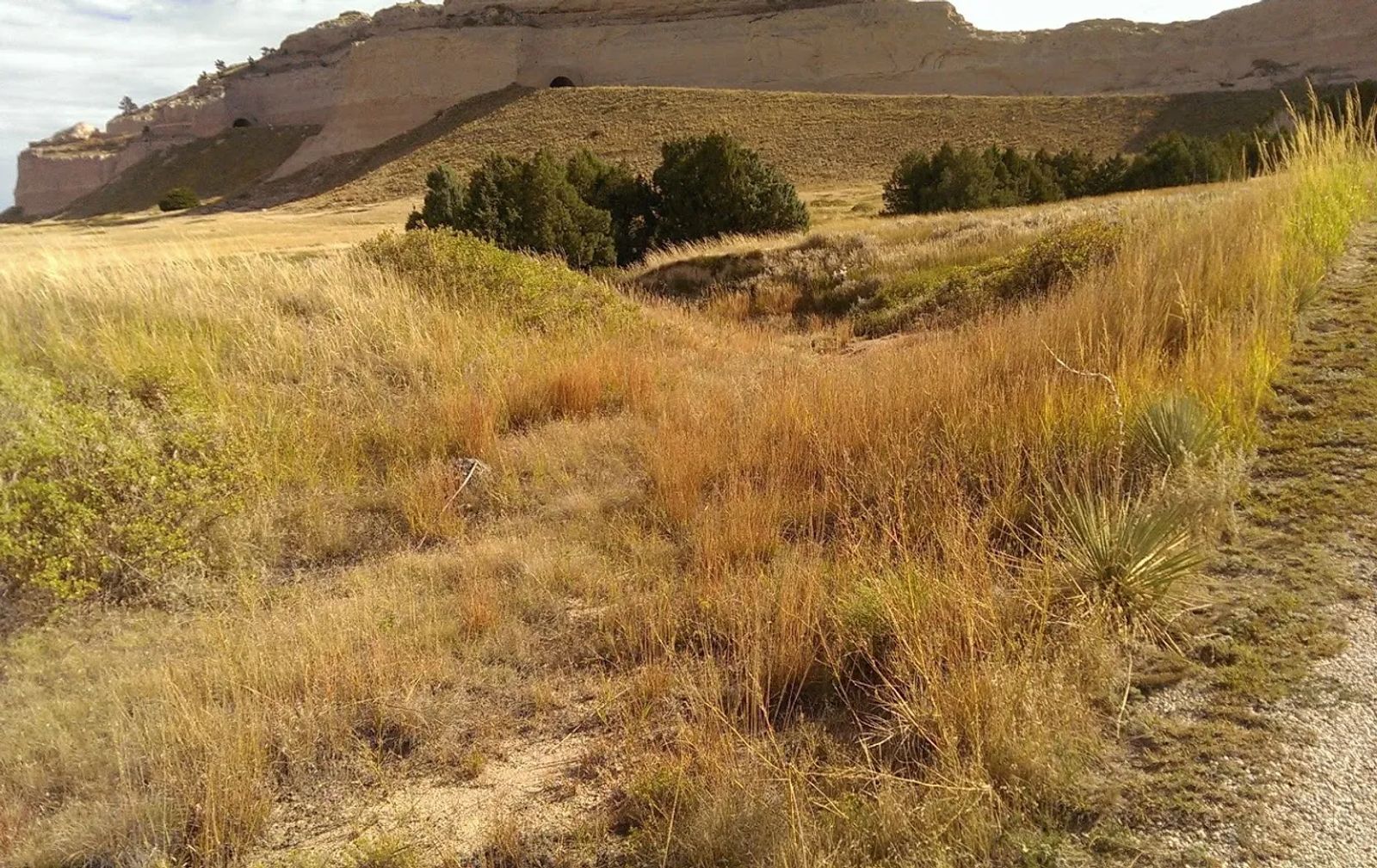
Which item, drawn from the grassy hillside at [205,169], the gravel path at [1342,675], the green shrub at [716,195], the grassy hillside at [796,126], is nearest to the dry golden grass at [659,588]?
the gravel path at [1342,675]

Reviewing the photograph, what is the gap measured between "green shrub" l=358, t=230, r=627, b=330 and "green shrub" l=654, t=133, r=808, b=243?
45.1 ft

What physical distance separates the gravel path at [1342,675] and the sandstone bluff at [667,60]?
5216cm

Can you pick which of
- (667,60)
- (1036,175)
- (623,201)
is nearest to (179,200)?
(667,60)

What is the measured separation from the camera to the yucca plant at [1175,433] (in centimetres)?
326

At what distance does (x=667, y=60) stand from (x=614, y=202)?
43072mm

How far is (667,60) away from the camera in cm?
6044

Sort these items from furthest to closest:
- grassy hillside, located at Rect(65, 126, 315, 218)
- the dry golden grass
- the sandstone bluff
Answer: grassy hillside, located at Rect(65, 126, 315, 218)
the sandstone bluff
the dry golden grass

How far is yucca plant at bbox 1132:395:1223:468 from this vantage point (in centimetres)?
326

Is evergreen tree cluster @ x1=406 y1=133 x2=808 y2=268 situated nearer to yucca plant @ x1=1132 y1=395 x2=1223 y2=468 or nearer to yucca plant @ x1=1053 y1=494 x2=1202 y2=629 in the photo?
yucca plant @ x1=1132 y1=395 x2=1223 y2=468

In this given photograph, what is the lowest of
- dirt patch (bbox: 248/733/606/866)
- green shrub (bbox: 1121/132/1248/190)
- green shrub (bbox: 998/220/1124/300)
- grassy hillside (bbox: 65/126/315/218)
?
dirt patch (bbox: 248/733/606/866)

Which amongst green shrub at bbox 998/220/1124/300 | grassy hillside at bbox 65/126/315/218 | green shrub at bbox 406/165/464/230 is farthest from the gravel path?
grassy hillside at bbox 65/126/315/218

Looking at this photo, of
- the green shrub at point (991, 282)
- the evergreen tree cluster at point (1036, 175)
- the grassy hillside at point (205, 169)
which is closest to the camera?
the green shrub at point (991, 282)

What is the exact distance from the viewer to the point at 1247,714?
2.11m

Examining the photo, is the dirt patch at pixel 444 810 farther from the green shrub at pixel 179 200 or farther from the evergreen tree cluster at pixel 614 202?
the green shrub at pixel 179 200
